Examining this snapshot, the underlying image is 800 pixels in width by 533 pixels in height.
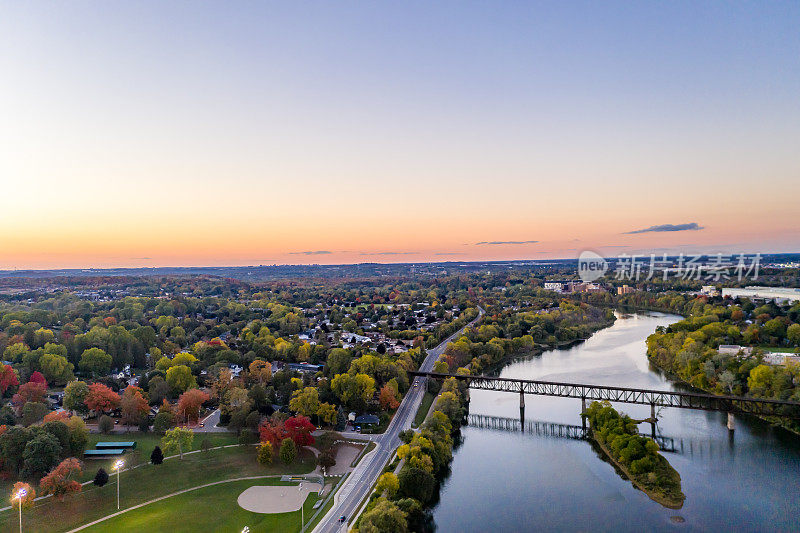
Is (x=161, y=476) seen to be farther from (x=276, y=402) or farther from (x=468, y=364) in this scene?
(x=468, y=364)

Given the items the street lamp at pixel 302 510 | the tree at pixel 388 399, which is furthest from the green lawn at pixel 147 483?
the tree at pixel 388 399

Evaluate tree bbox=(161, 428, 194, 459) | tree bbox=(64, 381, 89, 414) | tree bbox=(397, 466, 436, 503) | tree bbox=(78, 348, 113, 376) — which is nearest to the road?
tree bbox=(397, 466, 436, 503)

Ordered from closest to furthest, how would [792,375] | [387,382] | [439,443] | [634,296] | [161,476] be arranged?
[161,476] < [439,443] < [792,375] < [387,382] < [634,296]

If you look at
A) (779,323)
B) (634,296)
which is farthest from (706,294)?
(779,323)

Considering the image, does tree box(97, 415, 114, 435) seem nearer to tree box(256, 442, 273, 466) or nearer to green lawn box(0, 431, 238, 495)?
green lawn box(0, 431, 238, 495)

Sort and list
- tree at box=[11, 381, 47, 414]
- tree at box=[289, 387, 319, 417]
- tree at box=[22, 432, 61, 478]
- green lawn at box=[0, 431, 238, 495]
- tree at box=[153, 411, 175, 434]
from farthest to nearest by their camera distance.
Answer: tree at box=[11, 381, 47, 414], tree at box=[289, 387, 319, 417], tree at box=[153, 411, 175, 434], green lawn at box=[0, 431, 238, 495], tree at box=[22, 432, 61, 478]

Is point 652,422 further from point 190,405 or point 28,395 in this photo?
point 28,395
